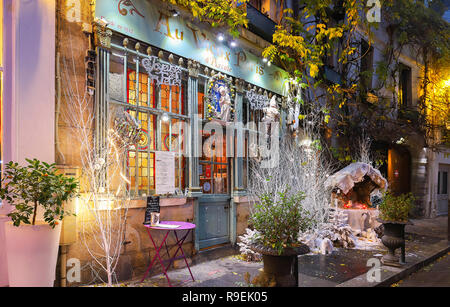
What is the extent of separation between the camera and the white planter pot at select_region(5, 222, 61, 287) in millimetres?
3908

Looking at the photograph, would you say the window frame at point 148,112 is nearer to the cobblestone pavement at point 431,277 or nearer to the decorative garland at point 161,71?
the decorative garland at point 161,71

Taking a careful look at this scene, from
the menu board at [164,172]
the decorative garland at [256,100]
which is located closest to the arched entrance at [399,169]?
the decorative garland at [256,100]

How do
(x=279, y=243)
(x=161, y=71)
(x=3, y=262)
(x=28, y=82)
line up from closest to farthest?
(x=279, y=243)
(x=3, y=262)
(x=28, y=82)
(x=161, y=71)

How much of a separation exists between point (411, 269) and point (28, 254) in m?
7.18

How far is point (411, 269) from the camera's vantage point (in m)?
7.03

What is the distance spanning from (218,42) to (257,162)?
3333mm

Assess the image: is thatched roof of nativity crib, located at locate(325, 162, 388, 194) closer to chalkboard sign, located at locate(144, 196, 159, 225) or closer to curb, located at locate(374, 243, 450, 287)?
curb, located at locate(374, 243, 450, 287)

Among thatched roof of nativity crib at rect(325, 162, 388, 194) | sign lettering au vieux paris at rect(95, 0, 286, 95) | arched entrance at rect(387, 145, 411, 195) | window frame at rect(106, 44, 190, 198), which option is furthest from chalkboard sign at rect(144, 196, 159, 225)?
arched entrance at rect(387, 145, 411, 195)

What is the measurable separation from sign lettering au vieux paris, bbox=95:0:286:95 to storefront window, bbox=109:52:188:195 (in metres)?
0.56

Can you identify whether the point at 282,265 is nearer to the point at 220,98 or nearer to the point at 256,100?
the point at 220,98

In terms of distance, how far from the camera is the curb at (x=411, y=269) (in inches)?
238

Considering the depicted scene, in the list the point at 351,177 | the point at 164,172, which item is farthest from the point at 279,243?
the point at 351,177

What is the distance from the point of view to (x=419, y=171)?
16797mm
